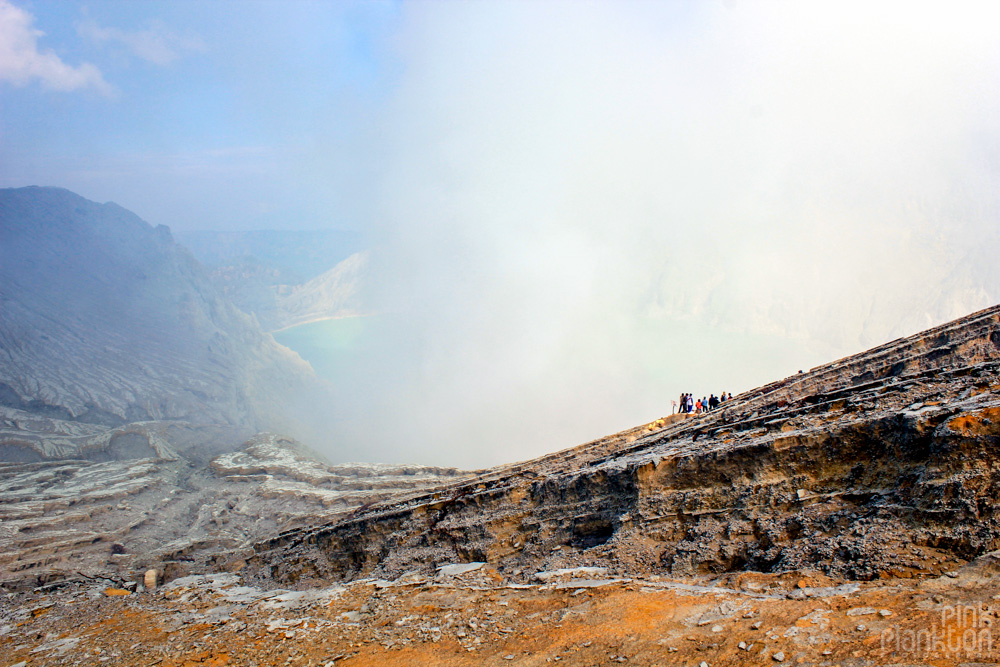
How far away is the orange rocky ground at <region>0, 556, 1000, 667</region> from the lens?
5.92m

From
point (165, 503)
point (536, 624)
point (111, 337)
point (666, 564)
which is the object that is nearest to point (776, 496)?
point (666, 564)

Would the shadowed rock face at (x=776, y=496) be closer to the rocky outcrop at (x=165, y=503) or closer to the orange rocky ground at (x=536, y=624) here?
the orange rocky ground at (x=536, y=624)

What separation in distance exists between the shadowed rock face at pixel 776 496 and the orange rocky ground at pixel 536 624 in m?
0.71

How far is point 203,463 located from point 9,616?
2630cm

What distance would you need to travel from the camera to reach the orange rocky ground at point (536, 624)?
5922mm

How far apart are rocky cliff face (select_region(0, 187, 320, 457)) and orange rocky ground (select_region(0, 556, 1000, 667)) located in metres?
37.4

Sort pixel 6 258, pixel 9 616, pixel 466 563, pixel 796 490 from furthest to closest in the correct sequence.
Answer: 1. pixel 6 258
2. pixel 9 616
3. pixel 466 563
4. pixel 796 490

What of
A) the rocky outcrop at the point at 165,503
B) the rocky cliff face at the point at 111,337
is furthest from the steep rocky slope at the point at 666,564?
the rocky cliff face at the point at 111,337

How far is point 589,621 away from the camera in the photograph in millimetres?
8391

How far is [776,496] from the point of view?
9.64m

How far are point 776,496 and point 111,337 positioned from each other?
71261mm

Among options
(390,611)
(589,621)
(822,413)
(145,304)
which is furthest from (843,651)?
(145,304)

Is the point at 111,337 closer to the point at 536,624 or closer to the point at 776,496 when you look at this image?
the point at 536,624

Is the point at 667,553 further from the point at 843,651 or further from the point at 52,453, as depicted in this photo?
the point at 52,453
